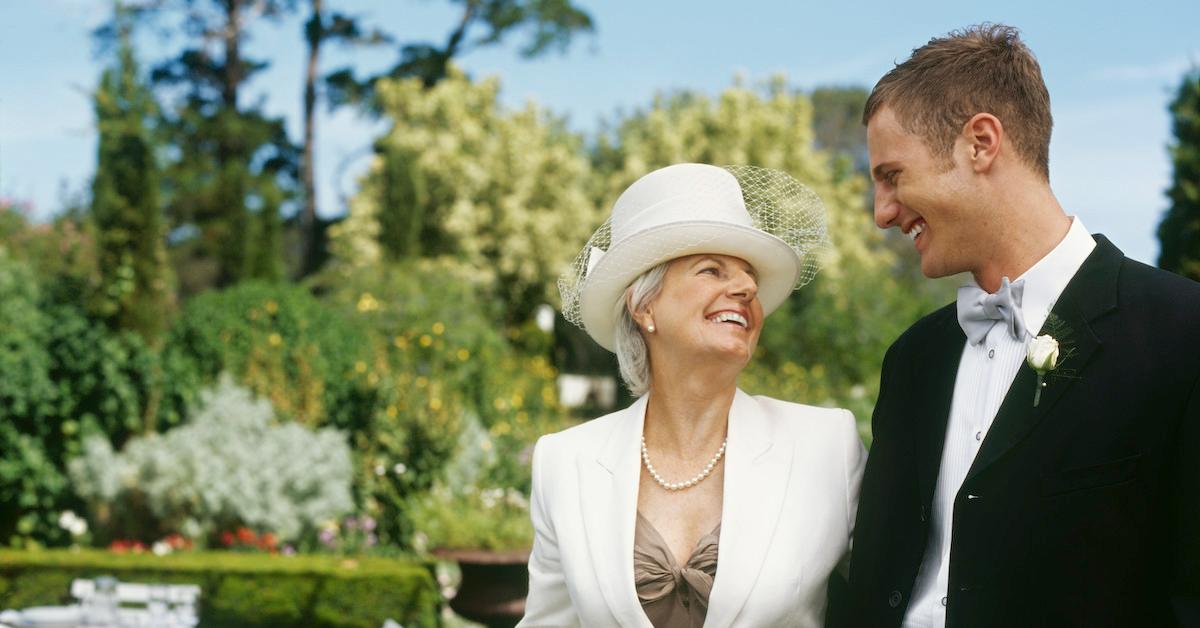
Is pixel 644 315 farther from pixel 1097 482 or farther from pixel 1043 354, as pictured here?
pixel 1097 482

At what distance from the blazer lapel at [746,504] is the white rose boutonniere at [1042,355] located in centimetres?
76

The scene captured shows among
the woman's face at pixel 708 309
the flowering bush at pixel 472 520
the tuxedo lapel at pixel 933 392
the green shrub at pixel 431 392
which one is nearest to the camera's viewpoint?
the tuxedo lapel at pixel 933 392

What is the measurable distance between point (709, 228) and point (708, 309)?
0.19 metres

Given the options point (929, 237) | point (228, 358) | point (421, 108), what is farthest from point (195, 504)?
point (421, 108)

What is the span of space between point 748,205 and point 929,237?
71 centimetres

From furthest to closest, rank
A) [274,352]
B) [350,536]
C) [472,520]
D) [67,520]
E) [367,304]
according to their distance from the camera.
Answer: [367,304] → [274,352] → [67,520] → [350,536] → [472,520]

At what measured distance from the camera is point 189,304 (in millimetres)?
10430

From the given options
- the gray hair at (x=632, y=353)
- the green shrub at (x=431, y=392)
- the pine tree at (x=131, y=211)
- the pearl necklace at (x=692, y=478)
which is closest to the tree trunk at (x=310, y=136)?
the green shrub at (x=431, y=392)

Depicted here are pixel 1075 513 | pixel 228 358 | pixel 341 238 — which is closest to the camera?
pixel 1075 513

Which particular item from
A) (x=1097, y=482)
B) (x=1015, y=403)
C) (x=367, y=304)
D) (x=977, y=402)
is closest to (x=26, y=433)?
(x=367, y=304)

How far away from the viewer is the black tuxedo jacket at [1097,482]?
1912 mm

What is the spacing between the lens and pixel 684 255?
9.08 feet

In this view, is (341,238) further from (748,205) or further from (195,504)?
(748,205)

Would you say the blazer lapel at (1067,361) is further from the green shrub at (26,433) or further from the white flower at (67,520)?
the green shrub at (26,433)
